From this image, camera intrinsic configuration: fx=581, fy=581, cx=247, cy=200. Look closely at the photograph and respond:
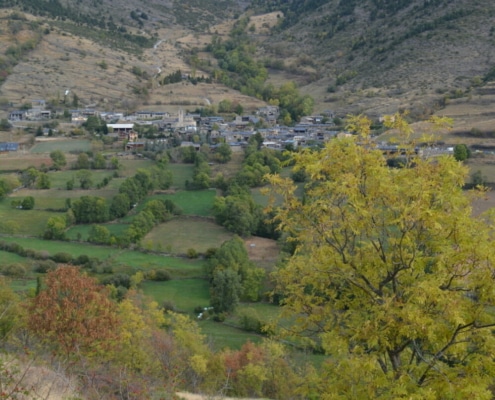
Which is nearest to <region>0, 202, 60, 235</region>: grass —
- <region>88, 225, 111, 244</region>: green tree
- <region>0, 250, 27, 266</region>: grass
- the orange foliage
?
<region>0, 250, 27, 266</region>: grass

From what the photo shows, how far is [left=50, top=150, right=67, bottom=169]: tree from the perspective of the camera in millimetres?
41781

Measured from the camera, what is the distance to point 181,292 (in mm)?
25297

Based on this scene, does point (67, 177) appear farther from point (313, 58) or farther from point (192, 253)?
point (313, 58)

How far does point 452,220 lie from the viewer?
6.04 m

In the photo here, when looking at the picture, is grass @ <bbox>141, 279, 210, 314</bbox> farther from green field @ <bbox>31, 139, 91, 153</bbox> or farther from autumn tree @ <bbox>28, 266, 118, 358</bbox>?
green field @ <bbox>31, 139, 91, 153</bbox>

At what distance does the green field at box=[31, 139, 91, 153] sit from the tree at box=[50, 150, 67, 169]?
139 inches

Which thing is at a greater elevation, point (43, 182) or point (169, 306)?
point (43, 182)

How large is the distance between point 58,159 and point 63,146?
6.50 metres

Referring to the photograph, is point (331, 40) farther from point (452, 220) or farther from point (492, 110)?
point (452, 220)

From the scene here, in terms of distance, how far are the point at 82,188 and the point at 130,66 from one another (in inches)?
1596

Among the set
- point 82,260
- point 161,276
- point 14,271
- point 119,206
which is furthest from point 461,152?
point 14,271

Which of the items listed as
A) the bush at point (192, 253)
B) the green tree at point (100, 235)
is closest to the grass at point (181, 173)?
the green tree at point (100, 235)

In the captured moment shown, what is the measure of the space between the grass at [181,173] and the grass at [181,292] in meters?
13.9

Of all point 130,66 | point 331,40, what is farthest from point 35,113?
point 331,40
